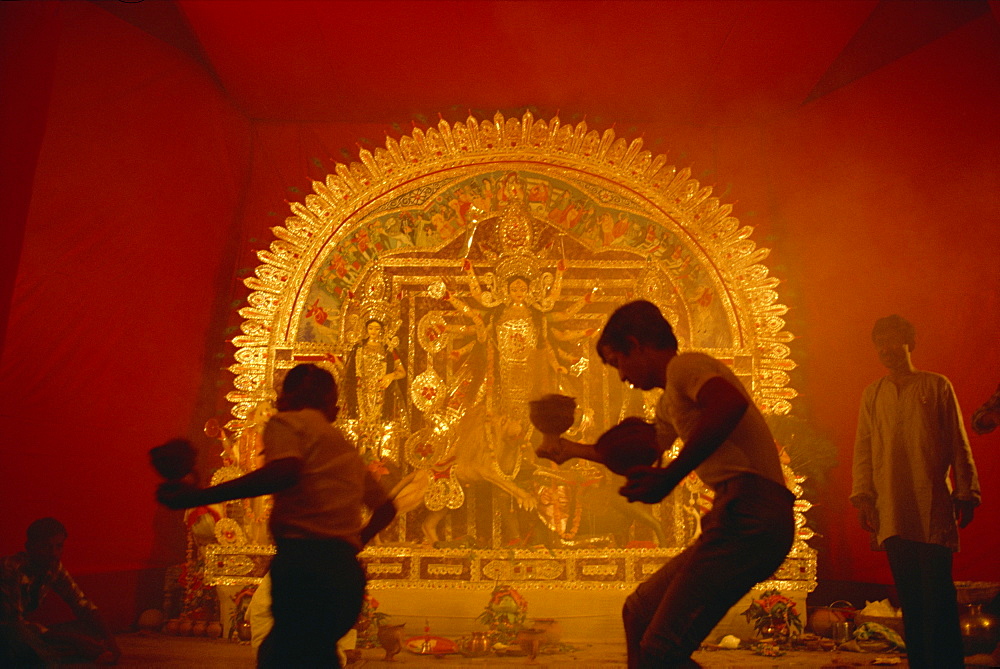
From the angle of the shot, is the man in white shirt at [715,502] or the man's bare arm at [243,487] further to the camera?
the man's bare arm at [243,487]

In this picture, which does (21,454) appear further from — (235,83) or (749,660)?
(749,660)

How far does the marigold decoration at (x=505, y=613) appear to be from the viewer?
4664mm

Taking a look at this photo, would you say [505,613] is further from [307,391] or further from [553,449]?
[307,391]

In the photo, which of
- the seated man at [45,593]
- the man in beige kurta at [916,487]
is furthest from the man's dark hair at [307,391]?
the man in beige kurta at [916,487]

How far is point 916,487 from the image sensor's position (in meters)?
3.24

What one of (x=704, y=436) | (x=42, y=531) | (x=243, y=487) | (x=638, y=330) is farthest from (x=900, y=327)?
(x=42, y=531)

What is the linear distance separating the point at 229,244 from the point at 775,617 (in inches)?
195

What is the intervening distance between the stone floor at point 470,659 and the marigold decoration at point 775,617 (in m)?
0.25

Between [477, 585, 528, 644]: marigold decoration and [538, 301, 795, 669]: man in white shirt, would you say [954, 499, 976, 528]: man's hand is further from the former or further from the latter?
[477, 585, 528, 644]: marigold decoration

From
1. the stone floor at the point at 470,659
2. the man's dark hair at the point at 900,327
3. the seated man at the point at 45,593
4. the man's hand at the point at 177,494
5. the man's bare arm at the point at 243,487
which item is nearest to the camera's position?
the man's bare arm at the point at 243,487

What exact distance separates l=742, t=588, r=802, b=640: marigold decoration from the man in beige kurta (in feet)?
4.79

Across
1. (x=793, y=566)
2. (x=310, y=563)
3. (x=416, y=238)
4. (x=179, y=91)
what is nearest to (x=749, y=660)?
(x=793, y=566)

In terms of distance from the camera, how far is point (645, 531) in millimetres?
5227

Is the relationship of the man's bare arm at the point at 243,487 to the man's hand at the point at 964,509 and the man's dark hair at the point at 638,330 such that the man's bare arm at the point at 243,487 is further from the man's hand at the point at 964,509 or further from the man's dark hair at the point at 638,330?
the man's hand at the point at 964,509
